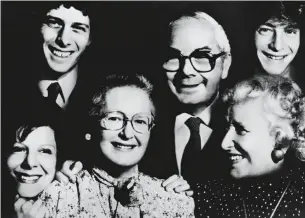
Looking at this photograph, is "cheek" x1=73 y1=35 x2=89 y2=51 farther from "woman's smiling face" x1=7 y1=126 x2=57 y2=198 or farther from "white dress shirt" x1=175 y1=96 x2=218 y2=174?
"white dress shirt" x1=175 y1=96 x2=218 y2=174

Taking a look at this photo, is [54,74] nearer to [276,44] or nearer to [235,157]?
[235,157]

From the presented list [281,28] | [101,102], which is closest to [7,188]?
[101,102]

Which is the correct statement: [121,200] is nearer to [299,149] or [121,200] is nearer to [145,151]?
[145,151]

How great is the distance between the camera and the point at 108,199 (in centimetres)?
194

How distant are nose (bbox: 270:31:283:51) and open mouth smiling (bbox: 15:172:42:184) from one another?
45.3 inches

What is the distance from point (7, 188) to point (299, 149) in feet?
4.13

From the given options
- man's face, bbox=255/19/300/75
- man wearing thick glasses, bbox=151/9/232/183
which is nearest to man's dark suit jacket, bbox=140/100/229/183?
man wearing thick glasses, bbox=151/9/232/183

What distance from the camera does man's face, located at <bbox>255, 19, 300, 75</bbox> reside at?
1.99 metres

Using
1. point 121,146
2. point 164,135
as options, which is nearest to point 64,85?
point 121,146

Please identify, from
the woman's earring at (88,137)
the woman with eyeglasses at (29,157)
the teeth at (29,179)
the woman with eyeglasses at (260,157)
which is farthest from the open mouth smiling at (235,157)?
Answer: the teeth at (29,179)

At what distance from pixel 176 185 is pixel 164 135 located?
0.22 metres

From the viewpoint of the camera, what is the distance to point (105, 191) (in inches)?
76.4

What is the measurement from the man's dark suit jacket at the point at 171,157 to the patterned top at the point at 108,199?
56 mm

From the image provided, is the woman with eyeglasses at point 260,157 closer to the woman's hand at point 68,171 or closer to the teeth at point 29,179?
the woman's hand at point 68,171
